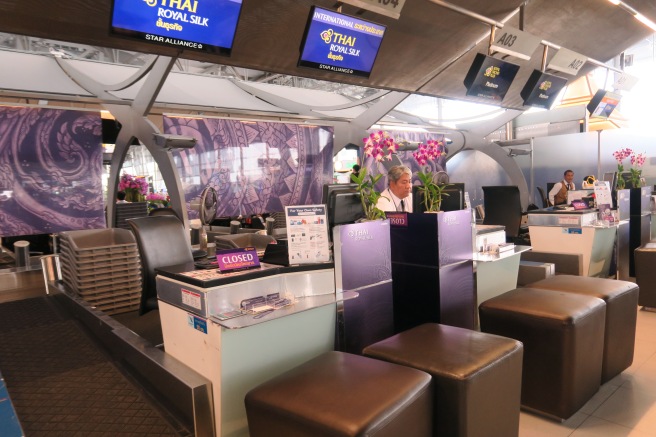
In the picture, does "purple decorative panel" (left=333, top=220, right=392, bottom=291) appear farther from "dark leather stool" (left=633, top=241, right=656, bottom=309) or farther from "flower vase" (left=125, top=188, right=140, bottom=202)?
"flower vase" (left=125, top=188, right=140, bottom=202)

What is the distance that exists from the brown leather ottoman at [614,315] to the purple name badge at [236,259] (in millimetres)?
2318

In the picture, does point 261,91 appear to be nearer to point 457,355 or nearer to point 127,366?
point 127,366

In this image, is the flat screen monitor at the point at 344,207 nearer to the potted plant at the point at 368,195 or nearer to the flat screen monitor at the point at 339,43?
the potted plant at the point at 368,195

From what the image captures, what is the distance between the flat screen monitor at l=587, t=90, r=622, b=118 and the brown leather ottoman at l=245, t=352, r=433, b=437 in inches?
363

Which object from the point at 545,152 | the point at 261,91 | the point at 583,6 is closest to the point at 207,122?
the point at 261,91

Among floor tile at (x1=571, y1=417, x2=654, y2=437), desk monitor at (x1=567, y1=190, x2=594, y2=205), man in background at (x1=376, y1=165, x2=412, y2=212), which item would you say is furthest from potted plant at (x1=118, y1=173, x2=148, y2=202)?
desk monitor at (x1=567, y1=190, x2=594, y2=205)

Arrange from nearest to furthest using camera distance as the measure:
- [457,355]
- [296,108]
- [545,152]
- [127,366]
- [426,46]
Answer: [457,355], [127,366], [426,46], [296,108], [545,152]

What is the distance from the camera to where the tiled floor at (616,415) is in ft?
8.81

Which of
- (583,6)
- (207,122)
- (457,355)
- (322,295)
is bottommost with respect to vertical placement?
(457,355)

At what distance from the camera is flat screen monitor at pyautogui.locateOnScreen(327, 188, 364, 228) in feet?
9.53

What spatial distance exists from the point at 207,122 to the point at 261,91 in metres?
2.06

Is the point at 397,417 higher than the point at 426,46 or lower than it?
lower

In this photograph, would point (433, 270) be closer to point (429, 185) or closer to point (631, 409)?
point (429, 185)

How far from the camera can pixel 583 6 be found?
6.97 metres
